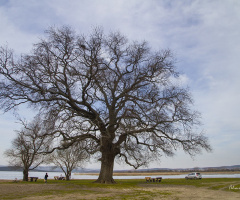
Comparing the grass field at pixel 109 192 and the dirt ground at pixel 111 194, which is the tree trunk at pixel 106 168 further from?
the dirt ground at pixel 111 194

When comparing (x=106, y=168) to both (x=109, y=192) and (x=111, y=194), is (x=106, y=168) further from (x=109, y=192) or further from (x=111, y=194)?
(x=111, y=194)

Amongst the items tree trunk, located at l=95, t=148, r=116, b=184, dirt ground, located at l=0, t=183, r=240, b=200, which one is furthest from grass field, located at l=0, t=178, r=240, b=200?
tree trunk, located at l=95, t=148, r=116, b=184

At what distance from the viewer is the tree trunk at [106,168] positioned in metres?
23.9

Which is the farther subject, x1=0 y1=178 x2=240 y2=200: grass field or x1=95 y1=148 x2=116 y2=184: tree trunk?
x1=95 y1=148 x2=116 y2=184: tree trunk

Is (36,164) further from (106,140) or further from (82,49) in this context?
(82,49)

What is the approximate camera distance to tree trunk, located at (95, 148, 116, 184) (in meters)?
23.9

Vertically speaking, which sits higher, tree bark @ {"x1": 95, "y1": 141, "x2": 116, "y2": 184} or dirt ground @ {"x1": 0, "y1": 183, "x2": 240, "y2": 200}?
tree bark @ {"x1": 95, "y1": 141, "x2": 116, "y2": 184}

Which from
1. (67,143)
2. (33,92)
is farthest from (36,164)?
(33,92)

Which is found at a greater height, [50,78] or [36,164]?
[50,78]

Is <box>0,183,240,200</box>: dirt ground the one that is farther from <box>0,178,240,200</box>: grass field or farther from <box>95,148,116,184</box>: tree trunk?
<box>95,148,116,184</box>: tree trunk

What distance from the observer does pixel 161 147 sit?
2253cm

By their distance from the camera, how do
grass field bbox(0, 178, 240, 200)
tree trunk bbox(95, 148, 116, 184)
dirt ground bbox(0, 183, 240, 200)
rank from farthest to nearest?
tree trunk bbox(95, 148, 116, 184) < grass field bbox(0, 178, 240, 200) < dirt ground bbox(0, 183, 240, 200)

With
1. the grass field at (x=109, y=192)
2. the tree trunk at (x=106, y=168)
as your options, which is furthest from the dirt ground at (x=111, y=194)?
the tree trunk at (x=106, y=168)

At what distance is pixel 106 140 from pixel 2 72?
11.3 meters
